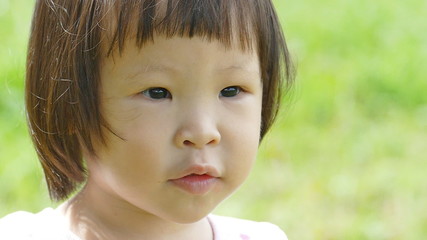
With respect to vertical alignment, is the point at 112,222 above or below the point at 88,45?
below

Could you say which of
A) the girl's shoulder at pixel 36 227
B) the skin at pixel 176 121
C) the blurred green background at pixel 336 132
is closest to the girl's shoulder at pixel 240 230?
the skin at pixel 176 121

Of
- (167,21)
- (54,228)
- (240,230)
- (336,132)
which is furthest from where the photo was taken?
(336,132)

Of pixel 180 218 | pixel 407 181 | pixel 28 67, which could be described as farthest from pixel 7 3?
pixel 180 218

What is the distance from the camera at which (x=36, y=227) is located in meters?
2.32

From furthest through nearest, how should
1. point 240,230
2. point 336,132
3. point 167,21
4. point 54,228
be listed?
point 336,132 → point 240,230 → point 54,228 → point 167,21

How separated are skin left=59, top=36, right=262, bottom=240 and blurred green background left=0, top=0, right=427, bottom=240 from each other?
1022mm

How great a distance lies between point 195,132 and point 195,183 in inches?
4.7

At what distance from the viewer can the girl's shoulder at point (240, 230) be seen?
2430mm

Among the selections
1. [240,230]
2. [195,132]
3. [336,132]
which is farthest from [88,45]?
[336,132]

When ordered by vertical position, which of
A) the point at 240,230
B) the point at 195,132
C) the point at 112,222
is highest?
the point at 195,132

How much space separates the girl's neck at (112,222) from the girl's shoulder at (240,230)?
152 millimetres

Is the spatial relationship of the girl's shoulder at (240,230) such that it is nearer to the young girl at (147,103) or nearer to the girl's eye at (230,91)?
the young girl at (147,103)

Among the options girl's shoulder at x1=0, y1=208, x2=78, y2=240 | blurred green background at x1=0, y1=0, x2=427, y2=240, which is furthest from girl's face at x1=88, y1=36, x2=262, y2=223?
blurred green background at x1=0, y1=0, x2=427, y2=240

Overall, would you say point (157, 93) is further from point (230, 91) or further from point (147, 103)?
point (230, 91)
